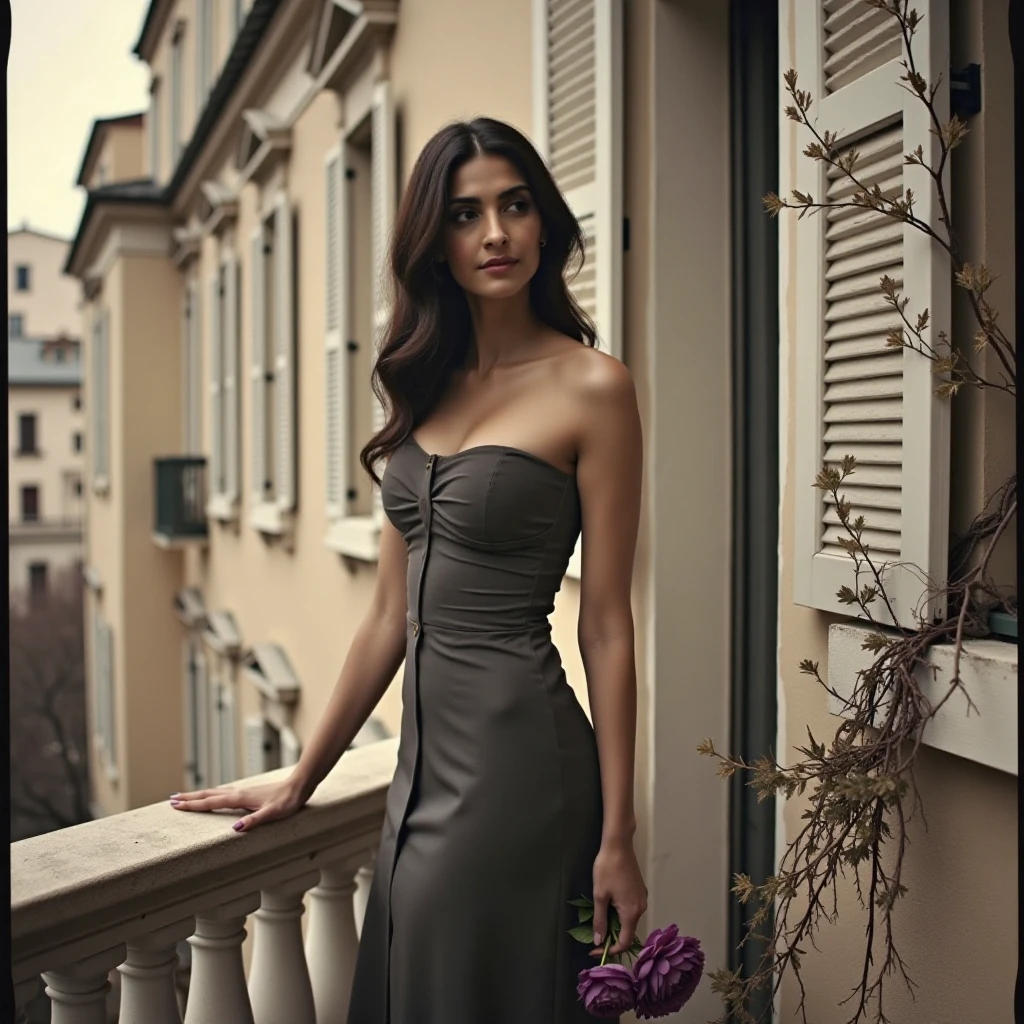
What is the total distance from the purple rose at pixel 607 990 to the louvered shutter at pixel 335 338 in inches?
169

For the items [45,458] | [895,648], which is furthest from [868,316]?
[45,458]

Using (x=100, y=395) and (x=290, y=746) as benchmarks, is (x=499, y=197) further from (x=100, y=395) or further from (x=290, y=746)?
(x=100, y=395)

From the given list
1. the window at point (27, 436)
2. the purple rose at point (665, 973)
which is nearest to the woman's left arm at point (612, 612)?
the purple rose at point (665, 973)

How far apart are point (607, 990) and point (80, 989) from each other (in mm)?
922

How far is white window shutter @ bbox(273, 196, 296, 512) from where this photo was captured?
23.7 feet

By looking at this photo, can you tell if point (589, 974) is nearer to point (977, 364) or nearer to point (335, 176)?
point (977, 364)

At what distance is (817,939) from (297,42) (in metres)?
6.31

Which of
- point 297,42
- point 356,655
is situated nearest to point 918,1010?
point 356,655

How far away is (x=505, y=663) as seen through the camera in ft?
6.38

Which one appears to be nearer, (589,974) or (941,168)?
(941,168)

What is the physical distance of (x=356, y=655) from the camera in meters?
2.22

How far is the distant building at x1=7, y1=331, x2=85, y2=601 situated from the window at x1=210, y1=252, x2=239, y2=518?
33538 mm

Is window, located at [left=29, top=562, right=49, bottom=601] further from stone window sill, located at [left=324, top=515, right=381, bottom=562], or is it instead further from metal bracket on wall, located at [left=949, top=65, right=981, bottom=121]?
metal bracket on wall, located at [left=949, top=65, right=981, bottom=121]

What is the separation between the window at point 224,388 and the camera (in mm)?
9367
